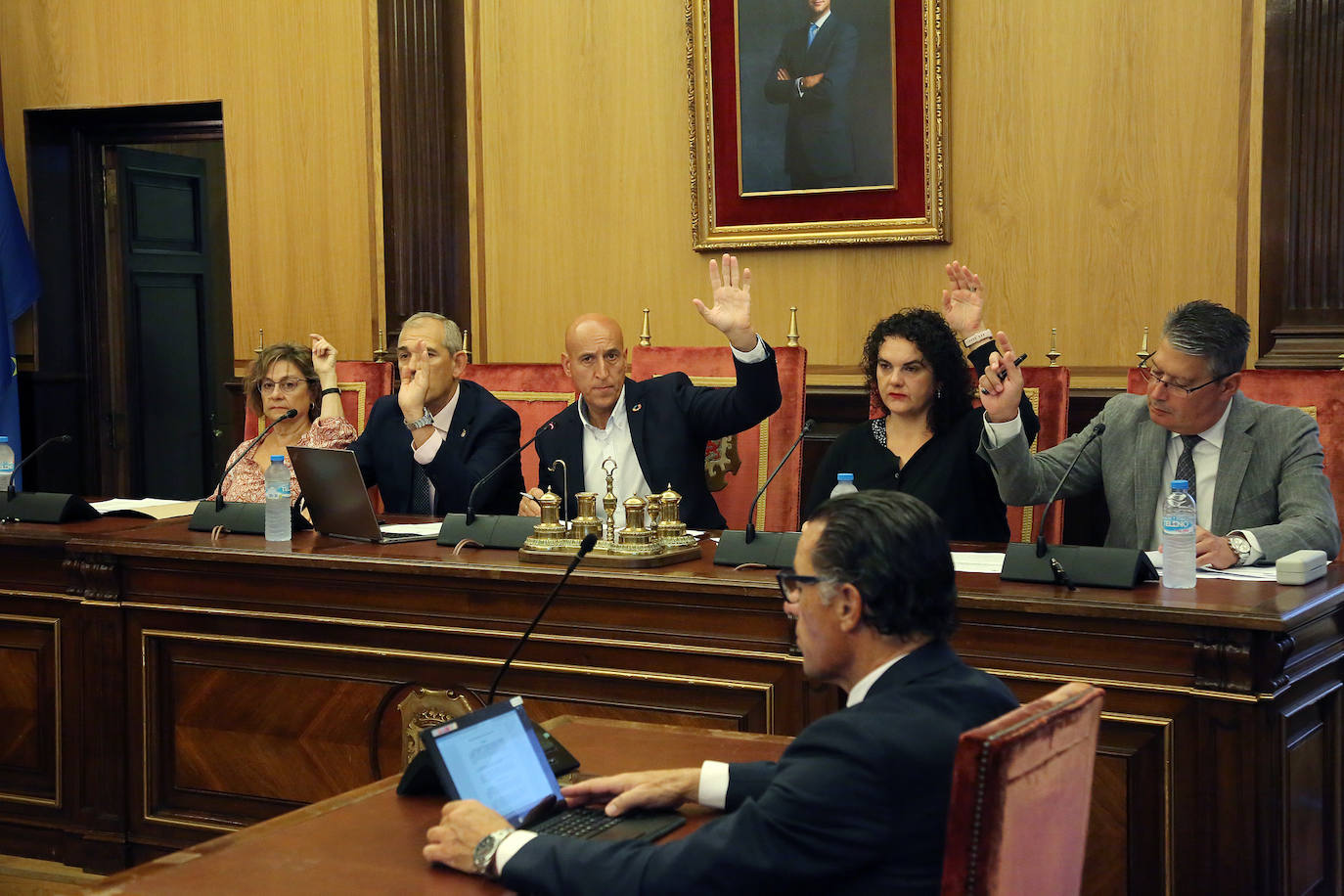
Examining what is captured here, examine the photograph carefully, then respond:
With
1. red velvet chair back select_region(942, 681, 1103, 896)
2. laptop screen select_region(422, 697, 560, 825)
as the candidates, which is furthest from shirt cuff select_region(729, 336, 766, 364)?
red velvet chair back select_region(942, 681, 1103, 896)

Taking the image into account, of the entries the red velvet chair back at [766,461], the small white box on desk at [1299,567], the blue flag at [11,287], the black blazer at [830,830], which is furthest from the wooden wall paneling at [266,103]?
the black blazer at [830,830]

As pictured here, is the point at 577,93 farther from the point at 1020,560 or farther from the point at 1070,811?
the point at 1070,811

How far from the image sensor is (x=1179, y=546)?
2643 millimetres

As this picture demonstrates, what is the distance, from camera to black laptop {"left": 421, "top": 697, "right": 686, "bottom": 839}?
5.60 feet

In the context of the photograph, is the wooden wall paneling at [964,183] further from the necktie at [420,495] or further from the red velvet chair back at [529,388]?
the necktie at [420,495]

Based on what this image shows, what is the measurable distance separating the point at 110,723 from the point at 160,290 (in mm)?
3677

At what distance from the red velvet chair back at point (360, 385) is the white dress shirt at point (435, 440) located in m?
0.74

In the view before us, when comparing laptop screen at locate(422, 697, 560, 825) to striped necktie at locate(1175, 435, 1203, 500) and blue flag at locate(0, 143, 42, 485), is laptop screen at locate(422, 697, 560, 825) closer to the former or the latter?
striped necktie at locate(1175, 435, 1203, 500)

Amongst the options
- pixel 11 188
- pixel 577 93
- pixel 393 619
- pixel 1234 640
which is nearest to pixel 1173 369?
pixel 1234 640

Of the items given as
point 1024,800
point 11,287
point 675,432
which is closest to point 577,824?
point 1024,800

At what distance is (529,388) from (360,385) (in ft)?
2.23

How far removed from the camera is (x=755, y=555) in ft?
9.89

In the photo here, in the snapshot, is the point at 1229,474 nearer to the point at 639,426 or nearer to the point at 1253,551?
the point at 1253,551

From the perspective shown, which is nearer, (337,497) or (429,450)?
(337,497)
